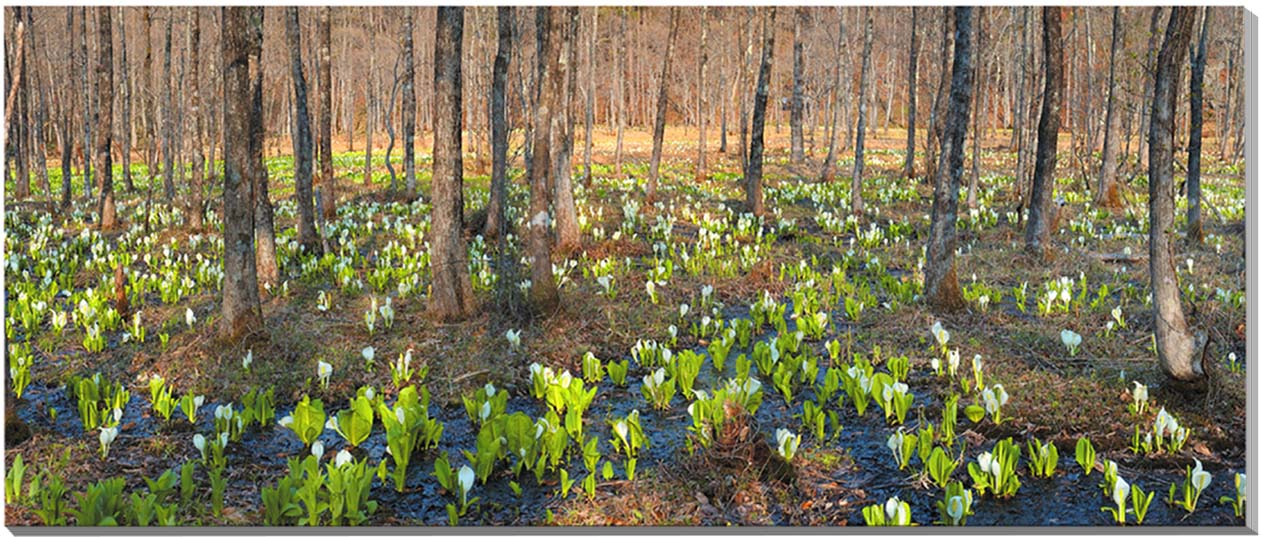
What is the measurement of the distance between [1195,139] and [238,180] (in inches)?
374

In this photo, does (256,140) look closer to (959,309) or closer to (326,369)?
(326,369)

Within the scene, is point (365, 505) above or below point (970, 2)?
below

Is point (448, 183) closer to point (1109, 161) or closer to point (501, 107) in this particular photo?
point (501, 107)

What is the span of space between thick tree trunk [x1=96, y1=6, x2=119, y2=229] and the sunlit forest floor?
1252mm

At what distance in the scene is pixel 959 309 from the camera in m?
7.38

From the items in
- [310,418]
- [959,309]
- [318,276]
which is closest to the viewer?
[310,418]

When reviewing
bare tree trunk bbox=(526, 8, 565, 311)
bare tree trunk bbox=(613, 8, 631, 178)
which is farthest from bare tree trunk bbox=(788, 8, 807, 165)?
bare tree trunk bbox=(526, 8, 565, 311)

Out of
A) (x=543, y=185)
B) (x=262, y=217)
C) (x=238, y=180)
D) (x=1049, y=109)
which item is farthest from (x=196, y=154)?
(x=1049, y=109)

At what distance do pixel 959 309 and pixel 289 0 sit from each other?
22.5 ft

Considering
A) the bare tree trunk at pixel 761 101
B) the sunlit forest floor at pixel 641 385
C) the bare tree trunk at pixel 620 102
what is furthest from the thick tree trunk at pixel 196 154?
the bare tree trunk at pixel 620 102

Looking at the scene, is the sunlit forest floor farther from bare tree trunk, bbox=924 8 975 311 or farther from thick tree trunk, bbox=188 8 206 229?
thick tree trunk, bbox=188 8 206 229

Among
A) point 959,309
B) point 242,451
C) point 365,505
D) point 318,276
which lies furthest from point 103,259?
point 959,309

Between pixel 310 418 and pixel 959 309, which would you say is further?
pixel 959 309

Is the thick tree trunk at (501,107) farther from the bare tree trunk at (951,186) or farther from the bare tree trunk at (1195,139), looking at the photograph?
the bare tree trunk at (1195,139)
